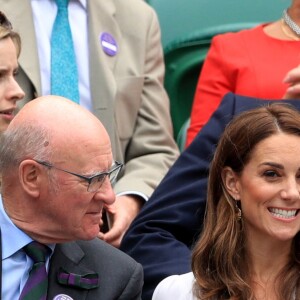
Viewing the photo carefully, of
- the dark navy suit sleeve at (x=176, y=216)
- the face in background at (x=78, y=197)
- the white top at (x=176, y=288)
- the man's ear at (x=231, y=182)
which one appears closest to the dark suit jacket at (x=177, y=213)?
A: the dark navy suit sleeve at (x=176, y=216)

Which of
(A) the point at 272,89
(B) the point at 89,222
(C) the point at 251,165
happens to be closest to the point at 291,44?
(A) the point at 272,89

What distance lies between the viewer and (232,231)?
3.08 meters

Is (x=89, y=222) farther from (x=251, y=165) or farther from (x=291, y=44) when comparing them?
(x=291, y=44)

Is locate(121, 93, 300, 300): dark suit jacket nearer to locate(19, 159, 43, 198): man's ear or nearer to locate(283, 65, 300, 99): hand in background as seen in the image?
locate(283, 65, 300, 99): hand in background

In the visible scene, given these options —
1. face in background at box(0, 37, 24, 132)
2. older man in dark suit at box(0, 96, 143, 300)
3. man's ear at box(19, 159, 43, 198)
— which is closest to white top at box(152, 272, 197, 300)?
older man in dark suit at box(0, 96, 143, 300)

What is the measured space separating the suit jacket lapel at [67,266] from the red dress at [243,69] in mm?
1115

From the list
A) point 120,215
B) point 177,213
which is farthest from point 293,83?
point 120,215

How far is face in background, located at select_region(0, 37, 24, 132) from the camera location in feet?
11.3

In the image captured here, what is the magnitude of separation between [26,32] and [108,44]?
13.1 inches

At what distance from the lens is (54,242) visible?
3.00 metres

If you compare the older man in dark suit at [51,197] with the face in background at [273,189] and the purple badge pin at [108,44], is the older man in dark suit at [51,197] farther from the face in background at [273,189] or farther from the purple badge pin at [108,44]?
the purple badge pin at [108,44]

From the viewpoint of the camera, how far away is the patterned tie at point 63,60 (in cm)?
392

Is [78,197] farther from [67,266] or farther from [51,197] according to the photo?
[67,266]

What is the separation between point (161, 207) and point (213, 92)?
76cm
